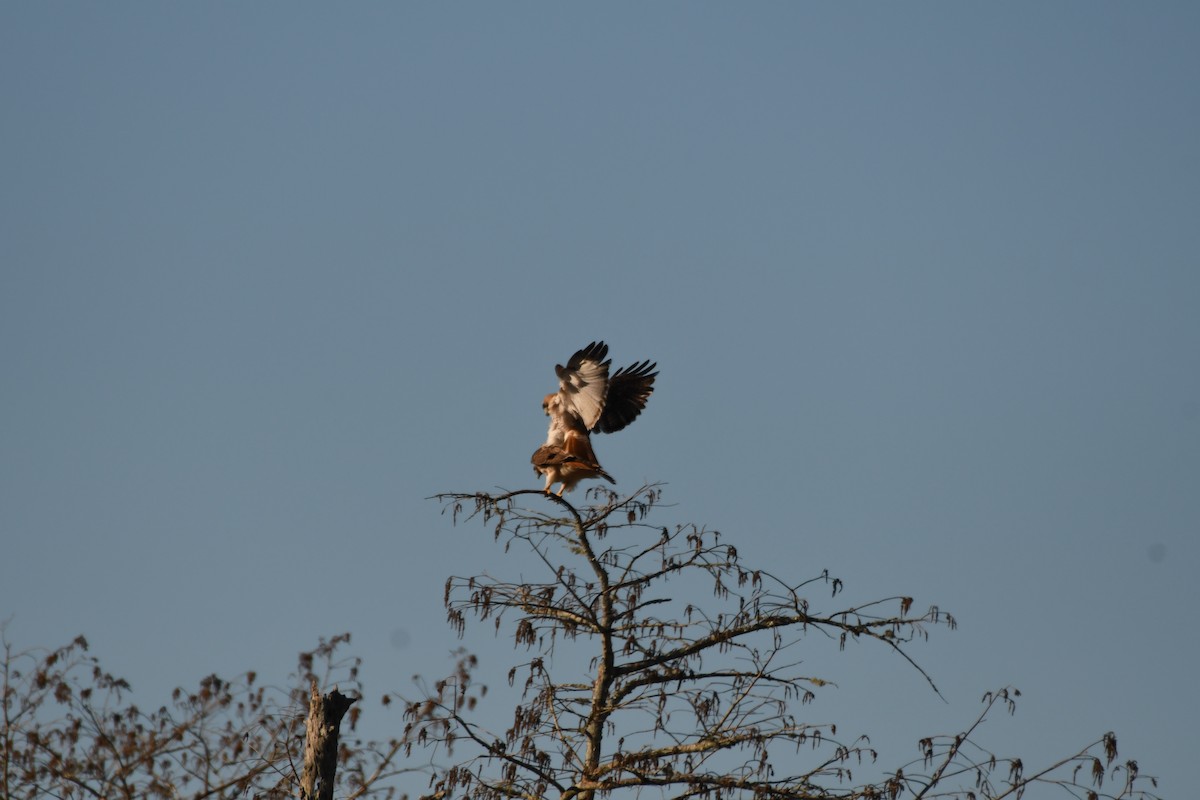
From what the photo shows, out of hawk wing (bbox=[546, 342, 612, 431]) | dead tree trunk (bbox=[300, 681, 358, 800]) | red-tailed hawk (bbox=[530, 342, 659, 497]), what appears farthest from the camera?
hawk wing (bbox=[546, 342, 612, 431])

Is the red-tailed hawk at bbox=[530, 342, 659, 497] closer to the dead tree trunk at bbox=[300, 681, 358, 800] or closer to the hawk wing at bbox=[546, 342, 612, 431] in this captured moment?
the hawk wing at bbox=[546, 342, 612, 431]

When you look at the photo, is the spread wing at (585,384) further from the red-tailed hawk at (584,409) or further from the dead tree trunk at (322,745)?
the dead tree trunk at (322,745)

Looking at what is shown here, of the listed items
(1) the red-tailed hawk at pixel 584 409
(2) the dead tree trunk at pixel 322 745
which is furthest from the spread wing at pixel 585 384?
(2) the dead tree trunk at pixel 322 745

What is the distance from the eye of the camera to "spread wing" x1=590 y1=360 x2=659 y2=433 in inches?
493

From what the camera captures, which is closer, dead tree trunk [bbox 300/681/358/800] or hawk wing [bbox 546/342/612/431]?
dead tree trunk [bbox 300/681/358/800]

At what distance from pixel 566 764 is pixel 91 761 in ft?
15.0

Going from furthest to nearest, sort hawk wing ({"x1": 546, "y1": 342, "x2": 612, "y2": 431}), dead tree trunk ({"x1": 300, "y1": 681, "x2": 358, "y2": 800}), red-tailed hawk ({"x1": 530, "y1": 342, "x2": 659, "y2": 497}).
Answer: hawk wing ({"x1": 546, "y1": 342, "x2": 612, "y2": 431}) → red-tailed hawk ({"x1": 530, "y1": 342, "x2": 659, "y2": 497}) → dead tree trunk ({"x1": 300, "y1": 681, "x2": 358, "y2": 800})

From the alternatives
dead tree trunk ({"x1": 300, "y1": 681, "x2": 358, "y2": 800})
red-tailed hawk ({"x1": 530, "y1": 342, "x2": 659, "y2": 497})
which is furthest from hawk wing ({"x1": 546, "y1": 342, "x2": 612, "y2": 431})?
dead tree trunk ({"x1": 300, "y1": 681, "x2": 358, "y2": 800})

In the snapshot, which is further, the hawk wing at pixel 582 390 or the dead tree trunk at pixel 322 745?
the hawk wing at pixel 582 390

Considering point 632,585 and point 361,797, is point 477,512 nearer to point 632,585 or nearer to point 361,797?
point 632,585

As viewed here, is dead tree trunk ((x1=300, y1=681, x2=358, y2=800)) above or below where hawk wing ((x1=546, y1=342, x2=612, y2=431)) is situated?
below

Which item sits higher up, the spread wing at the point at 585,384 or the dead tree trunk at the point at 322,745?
the spread wing at the point at 585,384

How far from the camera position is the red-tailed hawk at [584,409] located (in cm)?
1075

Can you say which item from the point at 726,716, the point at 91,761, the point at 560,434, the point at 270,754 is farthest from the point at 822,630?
the point at 91,761
